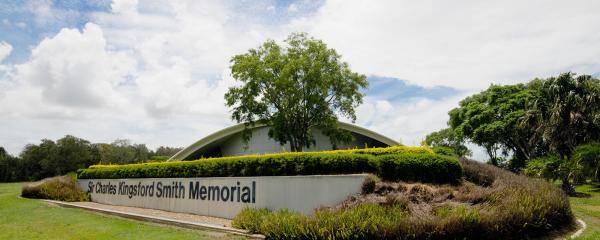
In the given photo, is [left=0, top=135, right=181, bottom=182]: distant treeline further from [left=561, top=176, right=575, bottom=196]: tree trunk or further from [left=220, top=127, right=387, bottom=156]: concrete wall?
[left=561, top=176, right=575, bottom=196]: tree trunk

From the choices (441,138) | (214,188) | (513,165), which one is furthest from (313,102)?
(441,138)

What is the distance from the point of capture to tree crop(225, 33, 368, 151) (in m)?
26.4

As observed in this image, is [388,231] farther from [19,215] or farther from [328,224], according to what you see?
[19,215]

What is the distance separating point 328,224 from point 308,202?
3.12 metres

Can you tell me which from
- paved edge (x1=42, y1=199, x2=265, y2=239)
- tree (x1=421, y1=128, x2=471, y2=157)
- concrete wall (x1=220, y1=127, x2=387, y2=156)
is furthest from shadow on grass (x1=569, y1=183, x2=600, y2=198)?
tree (x1=421, y1=128, x2=471, y2=157)

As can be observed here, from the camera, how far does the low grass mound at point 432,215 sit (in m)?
8.24

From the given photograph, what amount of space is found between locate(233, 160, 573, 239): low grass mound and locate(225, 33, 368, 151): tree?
15.5m

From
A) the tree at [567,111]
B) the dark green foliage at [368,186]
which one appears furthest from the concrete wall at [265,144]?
the dark green foliage at [368,186]

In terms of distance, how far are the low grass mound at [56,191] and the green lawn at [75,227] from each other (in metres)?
4.17

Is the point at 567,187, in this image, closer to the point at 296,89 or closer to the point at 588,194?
the point at 588,194

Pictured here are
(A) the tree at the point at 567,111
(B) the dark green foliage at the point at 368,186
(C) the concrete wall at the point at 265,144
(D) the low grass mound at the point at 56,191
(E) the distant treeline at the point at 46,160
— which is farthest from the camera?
(E) the distant treeline at the point at 46,160

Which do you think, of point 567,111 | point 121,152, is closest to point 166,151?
point 121,152

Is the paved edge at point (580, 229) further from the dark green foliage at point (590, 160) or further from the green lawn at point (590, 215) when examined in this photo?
the dark green foliage at point (590, 160)

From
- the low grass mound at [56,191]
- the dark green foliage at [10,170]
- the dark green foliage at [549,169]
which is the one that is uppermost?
the dark green foliage at [10,170]
